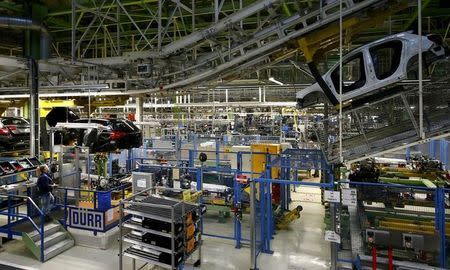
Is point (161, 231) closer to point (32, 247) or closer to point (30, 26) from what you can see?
point (32, 247)

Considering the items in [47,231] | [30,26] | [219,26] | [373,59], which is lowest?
[47,231]

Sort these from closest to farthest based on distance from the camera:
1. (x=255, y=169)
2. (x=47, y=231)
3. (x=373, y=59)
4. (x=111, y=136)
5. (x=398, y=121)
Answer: (x=373, y=59) → (x=398, y=121) → (x=47, y=231) → (x=111, y=136) → (x=255, y=169)

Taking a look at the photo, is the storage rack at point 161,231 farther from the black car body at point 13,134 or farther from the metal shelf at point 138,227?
the black car body at point 13,134

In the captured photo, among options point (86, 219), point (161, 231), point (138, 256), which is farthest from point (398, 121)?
point (86, 219)

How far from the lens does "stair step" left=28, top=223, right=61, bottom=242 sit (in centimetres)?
673

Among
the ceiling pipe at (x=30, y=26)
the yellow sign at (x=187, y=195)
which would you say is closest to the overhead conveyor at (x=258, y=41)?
the yellow sign at (x=187, y=195)

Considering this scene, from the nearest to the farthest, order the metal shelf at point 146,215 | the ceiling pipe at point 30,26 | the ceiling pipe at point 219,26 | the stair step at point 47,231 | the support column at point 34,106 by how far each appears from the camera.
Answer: the metal shelf at point 146,215, the stair step at point 47,231, the ceiling pipe at point 219,26, the ceiling pipe at point 30,26, the support column at point 34,106

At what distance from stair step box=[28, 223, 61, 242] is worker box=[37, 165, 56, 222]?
292 mm

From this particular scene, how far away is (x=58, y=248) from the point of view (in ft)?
22.6

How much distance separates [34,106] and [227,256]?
289 inches

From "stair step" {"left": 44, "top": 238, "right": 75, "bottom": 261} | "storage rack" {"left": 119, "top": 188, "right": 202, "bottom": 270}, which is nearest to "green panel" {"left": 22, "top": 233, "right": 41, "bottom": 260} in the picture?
"stair step" {"left": 44, "top": 238, "right": 75, "bottom": 261}

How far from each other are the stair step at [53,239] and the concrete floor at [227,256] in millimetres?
320

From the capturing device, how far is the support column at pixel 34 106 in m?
9.72

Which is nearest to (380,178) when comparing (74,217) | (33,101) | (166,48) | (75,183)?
(166,48)
